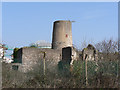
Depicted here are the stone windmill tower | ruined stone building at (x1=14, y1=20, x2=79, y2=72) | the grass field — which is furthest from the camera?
the stone windmill tower

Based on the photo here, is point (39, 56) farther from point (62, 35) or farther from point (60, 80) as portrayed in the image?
point (60, 80)

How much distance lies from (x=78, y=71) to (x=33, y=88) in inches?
107

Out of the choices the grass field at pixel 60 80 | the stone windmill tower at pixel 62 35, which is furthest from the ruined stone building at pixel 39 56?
the stone windmill tower at pixel 62 35

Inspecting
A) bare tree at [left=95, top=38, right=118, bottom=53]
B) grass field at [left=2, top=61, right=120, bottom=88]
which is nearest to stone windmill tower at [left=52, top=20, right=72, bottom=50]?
bare tree at [left=95, top=38, right=118, bottom=53]

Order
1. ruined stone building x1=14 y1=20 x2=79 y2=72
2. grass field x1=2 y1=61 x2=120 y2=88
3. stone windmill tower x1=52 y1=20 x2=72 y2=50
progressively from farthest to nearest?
stone windmill tower x1=52 y1=20 x2=72 y2=50
ruined stone building x1=14 y1=20 x2=79 y2=72
grass field x1=2 y1=61 x2=120 y2=88

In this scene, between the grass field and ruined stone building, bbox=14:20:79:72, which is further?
ruined stone building, bbox=14:20:79:72

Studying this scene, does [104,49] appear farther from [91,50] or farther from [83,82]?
[83,82]

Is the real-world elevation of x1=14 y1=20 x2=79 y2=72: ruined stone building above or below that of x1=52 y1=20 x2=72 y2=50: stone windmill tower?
below

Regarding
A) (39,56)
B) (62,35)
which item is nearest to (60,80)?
(39,56)

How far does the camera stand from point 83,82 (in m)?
8.40

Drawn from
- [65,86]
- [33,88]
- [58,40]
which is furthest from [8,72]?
[58,40]

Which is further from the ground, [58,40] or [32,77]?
[58,40]

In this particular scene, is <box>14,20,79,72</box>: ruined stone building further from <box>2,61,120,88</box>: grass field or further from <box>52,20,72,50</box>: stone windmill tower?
<box>52,20,72,50</box>: stone windmill tower

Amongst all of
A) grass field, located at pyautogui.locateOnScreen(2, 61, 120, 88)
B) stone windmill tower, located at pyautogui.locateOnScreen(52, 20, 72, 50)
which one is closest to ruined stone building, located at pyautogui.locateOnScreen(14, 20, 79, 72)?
grass field, located at pyautogui.locateOnScreen(2, 61, 120, 88)
